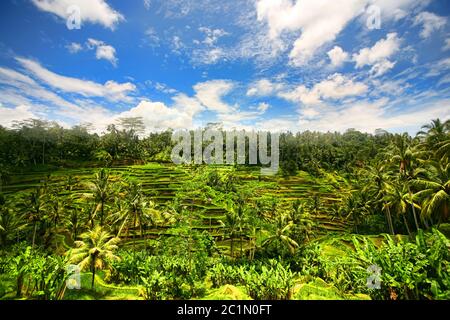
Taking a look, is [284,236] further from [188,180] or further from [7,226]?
[7,226]

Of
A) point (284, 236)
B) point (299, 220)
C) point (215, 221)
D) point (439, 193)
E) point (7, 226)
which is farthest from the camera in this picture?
point (215, 221)

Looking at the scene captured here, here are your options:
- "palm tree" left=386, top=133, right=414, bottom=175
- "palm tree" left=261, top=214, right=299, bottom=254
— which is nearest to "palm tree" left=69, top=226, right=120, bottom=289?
"palm tree" left=261, top=214, right=299, bottom=254

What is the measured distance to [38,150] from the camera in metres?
50.2

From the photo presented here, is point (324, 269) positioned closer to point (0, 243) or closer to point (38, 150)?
point (0, 243)

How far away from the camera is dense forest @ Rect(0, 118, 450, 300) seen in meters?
15.6

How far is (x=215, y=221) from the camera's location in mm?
37312

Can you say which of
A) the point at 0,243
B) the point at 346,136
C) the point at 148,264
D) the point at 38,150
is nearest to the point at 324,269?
the point at 148,264

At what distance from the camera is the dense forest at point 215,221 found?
614 inches

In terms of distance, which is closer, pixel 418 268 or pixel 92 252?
pixel 418 268

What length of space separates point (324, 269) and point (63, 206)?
31.4 m

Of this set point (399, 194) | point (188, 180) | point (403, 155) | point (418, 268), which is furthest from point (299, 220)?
point (418, 268)

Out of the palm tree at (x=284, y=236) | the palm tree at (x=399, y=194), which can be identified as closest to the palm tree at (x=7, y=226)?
the palm tree at (x=284, y=236)

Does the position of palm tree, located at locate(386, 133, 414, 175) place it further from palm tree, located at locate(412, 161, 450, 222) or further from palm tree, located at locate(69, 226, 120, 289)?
palm tree, located at locate(69, 226, 120, 289)
